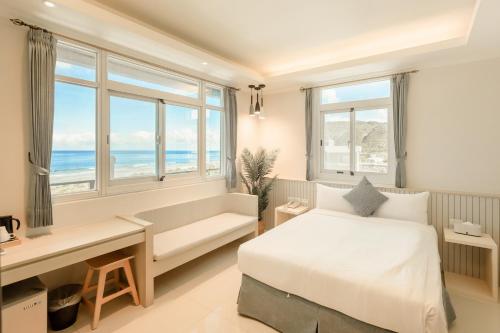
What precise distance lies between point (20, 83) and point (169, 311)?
2441mm

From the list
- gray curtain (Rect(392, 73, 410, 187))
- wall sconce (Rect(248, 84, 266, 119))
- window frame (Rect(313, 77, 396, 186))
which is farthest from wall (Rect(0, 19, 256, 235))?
gray curtain (Rect(392, 73, 410, 187))

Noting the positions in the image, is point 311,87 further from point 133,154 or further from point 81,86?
point 81,86

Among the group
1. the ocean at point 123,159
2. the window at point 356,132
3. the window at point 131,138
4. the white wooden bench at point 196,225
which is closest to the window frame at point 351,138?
the window at point 356,132

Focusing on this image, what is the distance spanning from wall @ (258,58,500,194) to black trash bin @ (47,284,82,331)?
4046 mm

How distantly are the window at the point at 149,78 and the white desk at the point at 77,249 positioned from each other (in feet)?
5.35

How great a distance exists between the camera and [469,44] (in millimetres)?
2623

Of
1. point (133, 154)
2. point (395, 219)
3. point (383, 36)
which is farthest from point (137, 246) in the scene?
point (383, 36)

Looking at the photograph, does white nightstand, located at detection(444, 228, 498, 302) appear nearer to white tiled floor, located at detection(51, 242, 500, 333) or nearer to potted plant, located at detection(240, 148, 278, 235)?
white tiled floor, located at detection(51, 242, 500, 333)

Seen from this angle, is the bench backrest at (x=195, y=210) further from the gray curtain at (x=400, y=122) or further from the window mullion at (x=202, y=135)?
the gray curtain at (x=400, y=122)

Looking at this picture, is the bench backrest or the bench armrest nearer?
the bench backrest

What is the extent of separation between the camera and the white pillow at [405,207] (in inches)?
118

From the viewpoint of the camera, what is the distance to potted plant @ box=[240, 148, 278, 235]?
14.3 ft

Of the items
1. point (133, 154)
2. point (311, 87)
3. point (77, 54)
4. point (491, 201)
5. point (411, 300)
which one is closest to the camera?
point (411, 300)

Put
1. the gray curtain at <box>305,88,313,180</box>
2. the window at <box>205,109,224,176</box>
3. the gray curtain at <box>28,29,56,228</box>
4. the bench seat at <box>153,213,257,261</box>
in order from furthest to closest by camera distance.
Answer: the gray curtain at <box>305,88,313,180</box>
the window at <box>205,109,224,176</box>
the bench seat at <box>153,213,257,261</box>
the gray curtain at <box>28,29,56,228</box>
